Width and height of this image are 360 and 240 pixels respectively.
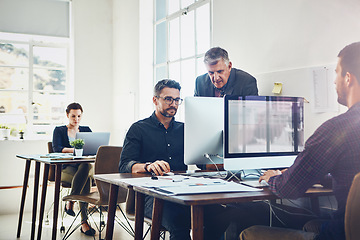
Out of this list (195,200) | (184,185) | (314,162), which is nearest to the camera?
(195,200)

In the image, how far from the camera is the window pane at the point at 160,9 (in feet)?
19.5

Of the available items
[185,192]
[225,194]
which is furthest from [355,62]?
[185,192]

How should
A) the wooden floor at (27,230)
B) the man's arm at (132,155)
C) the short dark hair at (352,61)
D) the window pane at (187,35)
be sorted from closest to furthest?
1. the short dark hair at (352,61)
2. the man's arm at (132,155)
3. the wooden floor at (27,230)
4. the window pane at (187,35)

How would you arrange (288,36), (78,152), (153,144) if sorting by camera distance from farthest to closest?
(78,152)
(288,36)
(153,144)

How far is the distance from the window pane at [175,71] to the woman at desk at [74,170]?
50.8 inches

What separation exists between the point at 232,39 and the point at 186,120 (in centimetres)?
176

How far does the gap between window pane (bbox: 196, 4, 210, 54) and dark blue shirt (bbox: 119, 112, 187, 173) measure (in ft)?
6.89

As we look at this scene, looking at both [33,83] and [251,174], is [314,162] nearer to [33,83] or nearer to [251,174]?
[251,174]

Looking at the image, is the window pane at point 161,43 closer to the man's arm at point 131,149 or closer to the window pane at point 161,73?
the window pane at point 161,73

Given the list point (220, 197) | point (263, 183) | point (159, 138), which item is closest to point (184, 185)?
point (220, 197)

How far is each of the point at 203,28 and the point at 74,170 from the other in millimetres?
2159

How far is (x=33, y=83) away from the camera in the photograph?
6551mm

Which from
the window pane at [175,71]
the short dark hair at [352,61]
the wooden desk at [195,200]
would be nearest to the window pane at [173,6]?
the window pane at [175,71]

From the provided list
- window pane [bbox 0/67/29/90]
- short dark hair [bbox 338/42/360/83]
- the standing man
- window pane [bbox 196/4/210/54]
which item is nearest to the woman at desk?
window pane [bbox 196/4/210/54]
